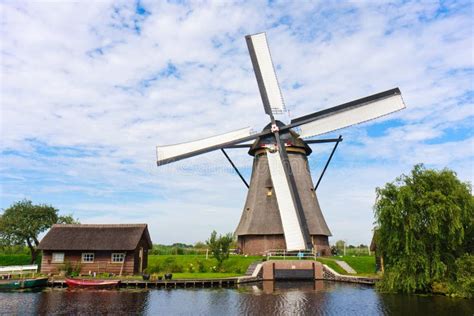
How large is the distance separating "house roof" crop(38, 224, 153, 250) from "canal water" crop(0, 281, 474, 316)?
573 cm

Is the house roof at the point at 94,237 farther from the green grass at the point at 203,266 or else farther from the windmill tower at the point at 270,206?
the windmill tower at the point at 270,206

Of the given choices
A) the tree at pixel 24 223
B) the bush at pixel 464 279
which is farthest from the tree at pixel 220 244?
the tree at pixel 24 223

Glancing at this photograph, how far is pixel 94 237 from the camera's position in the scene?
29.2 meters

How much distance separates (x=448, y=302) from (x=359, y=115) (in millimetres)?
14543

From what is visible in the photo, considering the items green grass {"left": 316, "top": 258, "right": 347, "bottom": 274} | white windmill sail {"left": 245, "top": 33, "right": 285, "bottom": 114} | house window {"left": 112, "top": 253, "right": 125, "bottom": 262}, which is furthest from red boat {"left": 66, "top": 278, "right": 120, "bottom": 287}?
white windmill sail {"left": 245, "top": 33, "right": 285, "bottom": 114}

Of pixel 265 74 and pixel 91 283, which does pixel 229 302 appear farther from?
pixel 265 74

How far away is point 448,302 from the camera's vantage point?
1800 cm

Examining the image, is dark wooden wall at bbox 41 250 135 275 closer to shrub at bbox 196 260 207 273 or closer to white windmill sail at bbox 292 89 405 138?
shrub at bbox 196 260 207 273

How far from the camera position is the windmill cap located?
3186 cm

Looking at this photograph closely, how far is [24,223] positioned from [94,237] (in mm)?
13024

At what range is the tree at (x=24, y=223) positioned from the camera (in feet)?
124

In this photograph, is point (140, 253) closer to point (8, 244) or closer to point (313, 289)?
point (313, 289)

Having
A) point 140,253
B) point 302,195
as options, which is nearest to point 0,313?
point 140,253

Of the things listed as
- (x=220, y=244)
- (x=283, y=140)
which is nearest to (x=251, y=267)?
(x=220, y=244)
